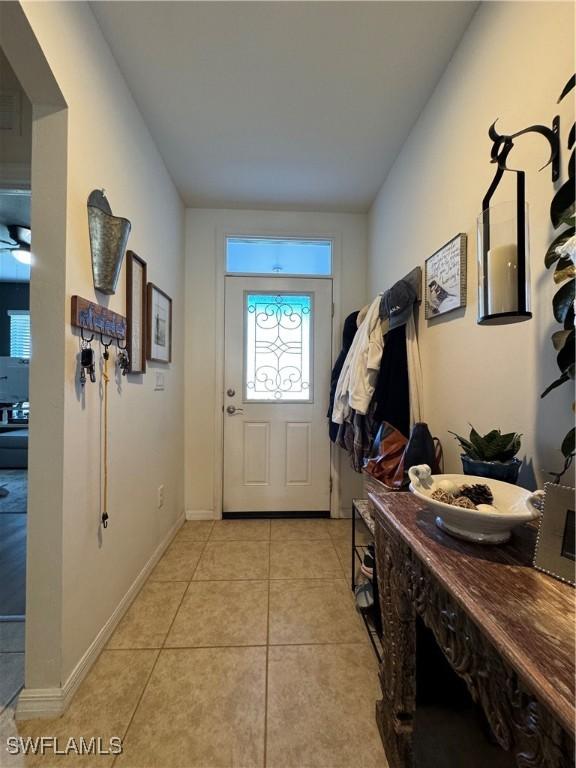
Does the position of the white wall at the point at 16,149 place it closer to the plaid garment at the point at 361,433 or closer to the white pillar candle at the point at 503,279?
the white pillar candle at the point at 503,279

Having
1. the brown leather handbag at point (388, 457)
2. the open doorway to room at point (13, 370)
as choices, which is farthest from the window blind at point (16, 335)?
the brown leather handbag at point (388, 457)

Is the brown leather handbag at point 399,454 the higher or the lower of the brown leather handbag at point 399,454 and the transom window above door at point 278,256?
the lower

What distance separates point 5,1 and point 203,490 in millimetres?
2665

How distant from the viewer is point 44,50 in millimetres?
991

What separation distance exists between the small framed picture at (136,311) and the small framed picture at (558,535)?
1680 mm

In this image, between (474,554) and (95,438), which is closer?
(474,554)

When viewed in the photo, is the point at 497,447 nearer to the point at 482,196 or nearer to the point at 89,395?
the point at 482,196

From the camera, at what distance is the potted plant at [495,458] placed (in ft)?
3.03

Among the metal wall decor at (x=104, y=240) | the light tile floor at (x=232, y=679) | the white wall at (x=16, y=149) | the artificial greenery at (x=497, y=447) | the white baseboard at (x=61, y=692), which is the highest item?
the white wall at (x=16, y=149)

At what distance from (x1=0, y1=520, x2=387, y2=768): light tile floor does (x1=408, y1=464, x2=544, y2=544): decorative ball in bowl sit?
0.86m

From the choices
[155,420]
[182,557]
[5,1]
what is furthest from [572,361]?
[182,557]

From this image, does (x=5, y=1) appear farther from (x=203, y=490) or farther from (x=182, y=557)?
(x=203, y=490)

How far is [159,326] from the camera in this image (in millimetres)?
2086

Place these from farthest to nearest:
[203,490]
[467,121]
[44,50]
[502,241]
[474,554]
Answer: [203,490] < [467,121] < [44,50] < [502,241] < [474,554]
